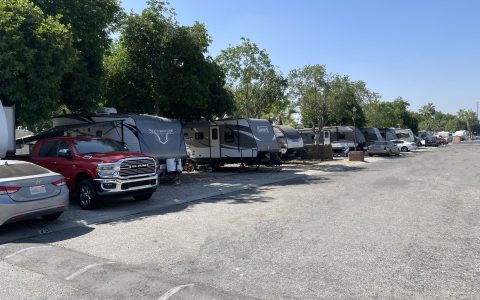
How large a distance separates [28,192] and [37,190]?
0.70 ft

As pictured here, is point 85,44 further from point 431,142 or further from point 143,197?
point 431,142

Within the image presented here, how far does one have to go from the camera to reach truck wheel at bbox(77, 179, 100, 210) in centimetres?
1116

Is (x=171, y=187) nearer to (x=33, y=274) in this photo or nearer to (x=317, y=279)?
(x=33, y=274)

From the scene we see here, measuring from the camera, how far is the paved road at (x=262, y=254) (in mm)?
5191

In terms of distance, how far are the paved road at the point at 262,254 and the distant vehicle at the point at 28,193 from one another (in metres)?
0.57

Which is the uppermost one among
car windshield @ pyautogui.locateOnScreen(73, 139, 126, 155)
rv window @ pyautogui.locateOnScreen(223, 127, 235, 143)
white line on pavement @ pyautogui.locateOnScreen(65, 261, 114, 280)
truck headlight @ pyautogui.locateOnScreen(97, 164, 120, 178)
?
rv window @ pyautogui.locateOnScreen(223, 127, 235, 143)

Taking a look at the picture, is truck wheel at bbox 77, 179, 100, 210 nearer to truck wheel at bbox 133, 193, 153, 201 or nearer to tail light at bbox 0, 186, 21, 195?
truck wheel at bbox 133, 193, 153, 201

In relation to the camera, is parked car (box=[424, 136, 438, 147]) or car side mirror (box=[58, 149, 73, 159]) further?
parked car (box=[424, 136, 438, 147])

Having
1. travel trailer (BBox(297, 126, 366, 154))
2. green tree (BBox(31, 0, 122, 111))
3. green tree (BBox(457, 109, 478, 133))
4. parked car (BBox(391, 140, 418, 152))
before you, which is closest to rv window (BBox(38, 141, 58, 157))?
green tree (BBox(31, 0, 122, 111))

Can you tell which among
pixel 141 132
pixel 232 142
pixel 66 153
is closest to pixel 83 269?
pixel 66 153

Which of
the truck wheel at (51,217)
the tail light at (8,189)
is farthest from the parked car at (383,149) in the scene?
the tail light at (8,189)

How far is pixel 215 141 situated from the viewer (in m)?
23.6

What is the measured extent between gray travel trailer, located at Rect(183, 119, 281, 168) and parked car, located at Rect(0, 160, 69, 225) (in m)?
13.8

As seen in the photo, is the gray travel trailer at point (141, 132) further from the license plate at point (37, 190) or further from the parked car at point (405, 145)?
the parked car at point (405, 145)
